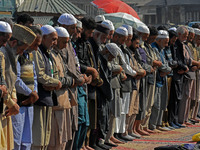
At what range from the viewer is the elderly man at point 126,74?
10875 millimetres

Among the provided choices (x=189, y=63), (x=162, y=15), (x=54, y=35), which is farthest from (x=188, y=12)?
(x=54, y=35)

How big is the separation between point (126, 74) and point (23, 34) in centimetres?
432

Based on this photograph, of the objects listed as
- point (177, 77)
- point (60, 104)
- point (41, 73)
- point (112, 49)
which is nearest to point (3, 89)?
point (41, 73)

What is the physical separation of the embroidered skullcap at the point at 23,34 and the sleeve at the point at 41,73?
2.25 feet

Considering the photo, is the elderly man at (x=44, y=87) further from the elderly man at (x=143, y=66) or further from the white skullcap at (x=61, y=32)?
the elderly man at (x=143, y=66)

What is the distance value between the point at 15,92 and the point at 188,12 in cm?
5485

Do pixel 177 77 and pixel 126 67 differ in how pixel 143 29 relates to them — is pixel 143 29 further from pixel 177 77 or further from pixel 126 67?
pixel 177 77

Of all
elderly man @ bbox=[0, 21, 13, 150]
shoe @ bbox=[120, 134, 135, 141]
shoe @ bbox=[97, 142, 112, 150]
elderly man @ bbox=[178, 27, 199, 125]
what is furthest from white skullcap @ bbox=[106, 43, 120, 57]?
elderly man @ bbox=[178, 27, 199, 125]

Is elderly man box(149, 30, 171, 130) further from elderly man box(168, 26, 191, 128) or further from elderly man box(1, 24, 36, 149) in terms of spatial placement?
elderly man box(1, 24, 36, 149)

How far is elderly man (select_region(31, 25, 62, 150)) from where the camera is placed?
304 inches

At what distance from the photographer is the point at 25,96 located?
731cm

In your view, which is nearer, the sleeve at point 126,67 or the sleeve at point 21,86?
the sleeve at point 21,86

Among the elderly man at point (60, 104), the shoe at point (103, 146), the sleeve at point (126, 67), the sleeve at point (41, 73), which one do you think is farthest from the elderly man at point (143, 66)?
the sleeve at point (41, 73)

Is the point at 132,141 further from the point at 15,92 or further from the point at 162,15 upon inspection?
the point at 162,15
